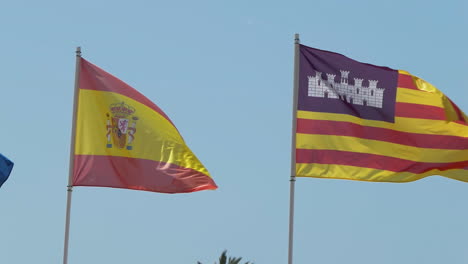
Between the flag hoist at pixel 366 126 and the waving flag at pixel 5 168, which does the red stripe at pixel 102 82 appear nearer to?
the waving flag at pixel 5 168

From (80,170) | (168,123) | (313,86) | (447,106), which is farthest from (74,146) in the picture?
(447,106)

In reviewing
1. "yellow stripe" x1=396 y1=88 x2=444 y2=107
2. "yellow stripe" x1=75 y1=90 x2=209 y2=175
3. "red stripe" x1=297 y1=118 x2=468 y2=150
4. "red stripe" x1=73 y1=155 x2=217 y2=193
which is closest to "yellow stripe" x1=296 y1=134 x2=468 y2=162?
"red stripe" x1=297 y1=118 x2=468 y2=150

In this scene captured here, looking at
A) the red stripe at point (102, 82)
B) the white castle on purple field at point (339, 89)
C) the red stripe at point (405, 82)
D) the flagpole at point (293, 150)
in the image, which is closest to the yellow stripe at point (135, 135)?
the red stripe at point (102, 82)

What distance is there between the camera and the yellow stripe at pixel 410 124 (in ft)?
91.1

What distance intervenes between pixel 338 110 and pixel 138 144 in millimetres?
5184

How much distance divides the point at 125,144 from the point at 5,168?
4.20m

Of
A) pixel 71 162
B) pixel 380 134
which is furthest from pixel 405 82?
pixel 71 162

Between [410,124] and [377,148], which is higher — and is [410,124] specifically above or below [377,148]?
above

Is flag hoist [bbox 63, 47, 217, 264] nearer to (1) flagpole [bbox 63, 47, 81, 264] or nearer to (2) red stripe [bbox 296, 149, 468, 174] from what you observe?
(1) flagpole [bbox 63, 47, 81, 264]

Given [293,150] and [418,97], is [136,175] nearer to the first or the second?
[293,150]

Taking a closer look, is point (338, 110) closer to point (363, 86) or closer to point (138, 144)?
point (363, 86)

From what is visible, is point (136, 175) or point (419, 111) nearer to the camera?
point (136, 175)

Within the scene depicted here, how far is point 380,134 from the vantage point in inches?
1102

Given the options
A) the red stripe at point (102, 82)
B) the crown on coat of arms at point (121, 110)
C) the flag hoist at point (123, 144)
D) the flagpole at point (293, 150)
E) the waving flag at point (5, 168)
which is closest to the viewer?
the flagpole at point (293, 150)
